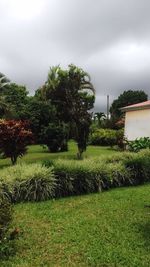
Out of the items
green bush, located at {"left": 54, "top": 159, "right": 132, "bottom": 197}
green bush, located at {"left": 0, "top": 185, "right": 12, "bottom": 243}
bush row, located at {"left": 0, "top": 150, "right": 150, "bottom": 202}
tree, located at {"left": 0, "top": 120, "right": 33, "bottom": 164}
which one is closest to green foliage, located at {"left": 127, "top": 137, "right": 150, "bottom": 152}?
bush row, located at {"left": 0, "top": 150, "right": 150, "bottom": 202}

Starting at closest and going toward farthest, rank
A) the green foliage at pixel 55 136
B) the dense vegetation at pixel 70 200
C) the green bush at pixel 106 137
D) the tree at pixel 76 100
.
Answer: the dense vegetation at pixel 70 200 < the tree at pixel 76 100 < the green foliage at pixel 55 136 < the green bush at pixel 106 137

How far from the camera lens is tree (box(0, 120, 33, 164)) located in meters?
12.5

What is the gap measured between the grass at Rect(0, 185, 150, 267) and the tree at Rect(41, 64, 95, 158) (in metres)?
6.15

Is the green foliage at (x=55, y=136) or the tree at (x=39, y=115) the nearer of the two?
the green foliage at (x=55, y=136)

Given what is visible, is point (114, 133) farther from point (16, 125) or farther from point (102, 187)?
point (102, 187)

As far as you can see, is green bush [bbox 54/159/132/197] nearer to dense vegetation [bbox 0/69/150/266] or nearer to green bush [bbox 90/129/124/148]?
dense vegetation [bbox 0/69/150/266]

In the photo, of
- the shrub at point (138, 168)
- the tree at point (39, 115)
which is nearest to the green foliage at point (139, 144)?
the tree at point (39, 115)

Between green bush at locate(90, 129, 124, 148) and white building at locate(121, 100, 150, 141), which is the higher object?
white building at locate(121, 100, 150, 141)

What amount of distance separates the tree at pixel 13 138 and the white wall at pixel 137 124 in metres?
9.37

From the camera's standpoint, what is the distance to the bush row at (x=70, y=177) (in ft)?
28.9

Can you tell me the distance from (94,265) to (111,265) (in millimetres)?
239

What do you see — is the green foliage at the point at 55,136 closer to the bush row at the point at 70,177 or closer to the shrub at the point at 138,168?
the bush row at the point at 70,177

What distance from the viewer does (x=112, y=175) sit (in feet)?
34.9

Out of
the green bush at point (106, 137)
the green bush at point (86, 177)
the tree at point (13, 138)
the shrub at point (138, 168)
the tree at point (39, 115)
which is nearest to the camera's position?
the green bush at point (86, 177)
